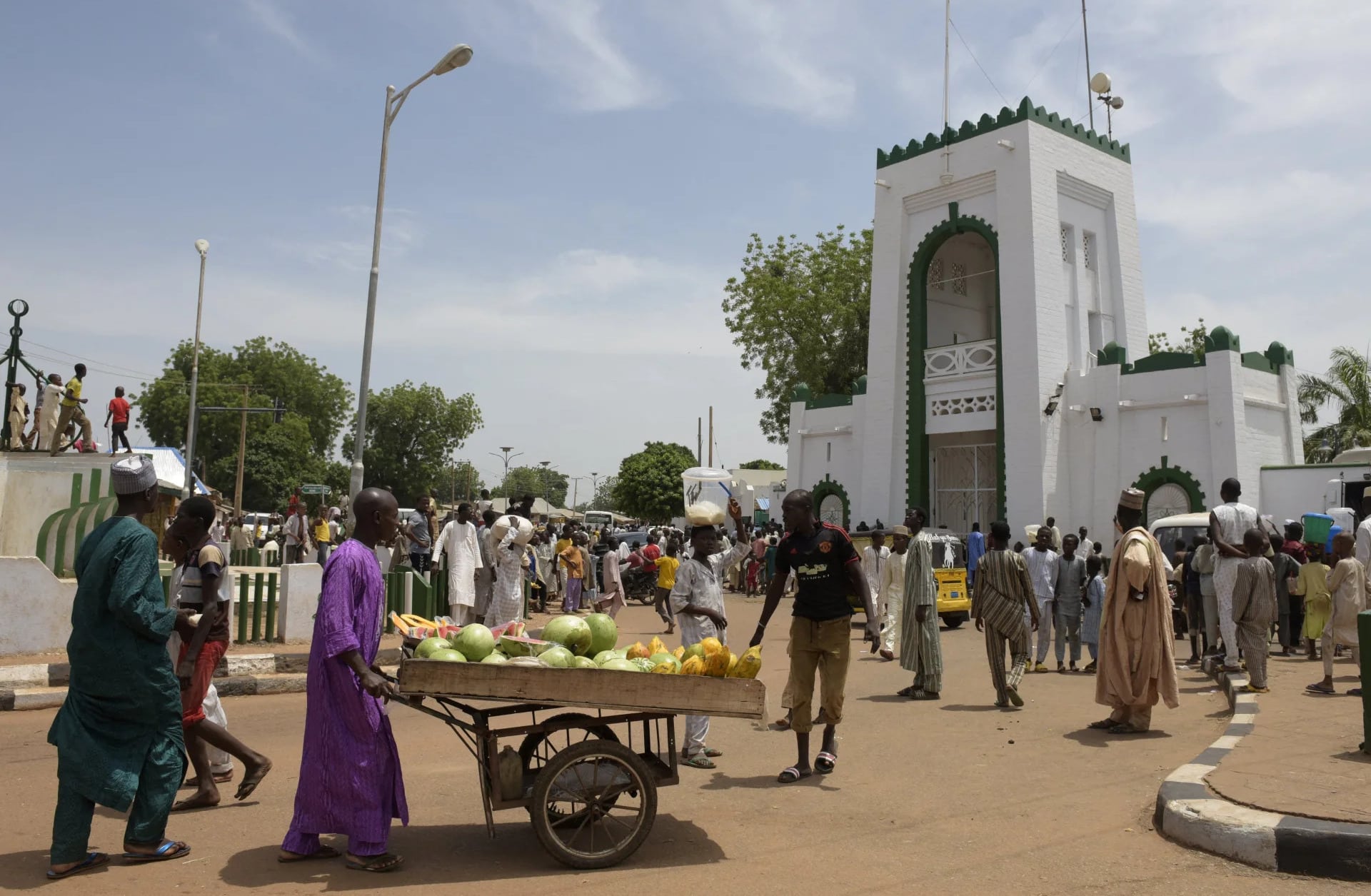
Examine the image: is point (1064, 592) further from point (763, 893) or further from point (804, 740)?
point (763, 893)

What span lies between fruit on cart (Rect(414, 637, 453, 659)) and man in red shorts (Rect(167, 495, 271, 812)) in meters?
1.33

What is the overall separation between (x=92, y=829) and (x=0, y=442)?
1131cm

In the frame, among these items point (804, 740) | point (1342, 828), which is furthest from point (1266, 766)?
point (804, 740)

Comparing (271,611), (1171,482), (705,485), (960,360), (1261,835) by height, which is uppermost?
(960,360)

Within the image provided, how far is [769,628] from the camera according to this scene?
17.9 meters

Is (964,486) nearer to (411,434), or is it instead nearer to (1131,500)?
(1131,500)

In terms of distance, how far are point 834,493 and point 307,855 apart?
2583cm

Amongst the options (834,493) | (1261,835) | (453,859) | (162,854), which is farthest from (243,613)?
(834,493)

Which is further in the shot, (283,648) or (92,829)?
(283,648)

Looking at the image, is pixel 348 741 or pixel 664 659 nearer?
pixel 348 741

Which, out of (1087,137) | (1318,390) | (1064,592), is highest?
(1087,137)

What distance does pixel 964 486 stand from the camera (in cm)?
2794

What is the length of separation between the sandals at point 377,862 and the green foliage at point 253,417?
55.7m

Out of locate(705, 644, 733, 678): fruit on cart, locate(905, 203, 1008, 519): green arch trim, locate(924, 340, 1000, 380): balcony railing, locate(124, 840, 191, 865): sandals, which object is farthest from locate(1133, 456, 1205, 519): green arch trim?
locate(124, 840, 191, 865): sandals
